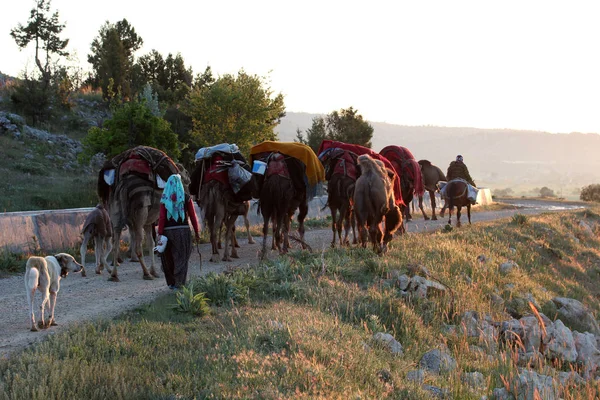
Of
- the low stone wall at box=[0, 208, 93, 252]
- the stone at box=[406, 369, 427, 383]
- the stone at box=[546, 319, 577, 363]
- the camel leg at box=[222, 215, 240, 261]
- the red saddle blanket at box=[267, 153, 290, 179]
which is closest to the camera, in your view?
the stone at box=[406, 369, 427, 383]

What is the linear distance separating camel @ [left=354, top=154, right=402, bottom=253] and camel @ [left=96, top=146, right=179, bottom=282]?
12.1ft

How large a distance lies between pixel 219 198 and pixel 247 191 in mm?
725

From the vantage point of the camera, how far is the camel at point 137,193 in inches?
474

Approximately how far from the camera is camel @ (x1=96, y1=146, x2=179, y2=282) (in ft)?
39.5

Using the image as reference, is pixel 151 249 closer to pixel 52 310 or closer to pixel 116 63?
pixel 52 310

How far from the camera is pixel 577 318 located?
13.4 meters

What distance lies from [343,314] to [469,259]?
6924mm

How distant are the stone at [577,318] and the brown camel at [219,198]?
7.41 m

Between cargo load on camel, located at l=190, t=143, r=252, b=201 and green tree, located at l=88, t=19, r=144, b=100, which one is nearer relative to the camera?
cargo load on camel, located at l=190, t=143, r=252, b=201

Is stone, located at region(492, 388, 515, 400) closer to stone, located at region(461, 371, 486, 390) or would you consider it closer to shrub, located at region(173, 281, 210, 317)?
stone, located at region(461, 371, 486, 390)

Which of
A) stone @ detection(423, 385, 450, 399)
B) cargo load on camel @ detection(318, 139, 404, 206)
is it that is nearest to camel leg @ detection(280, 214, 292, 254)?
cargo load on camel @ detection(318, 139, 404, 206)

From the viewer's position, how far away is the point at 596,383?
8.51 metres

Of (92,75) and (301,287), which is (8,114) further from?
(301,287)

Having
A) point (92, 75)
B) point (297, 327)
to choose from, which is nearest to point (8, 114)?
point (92, 75)
